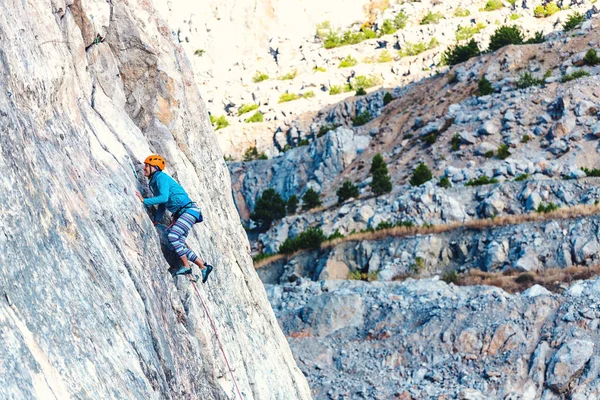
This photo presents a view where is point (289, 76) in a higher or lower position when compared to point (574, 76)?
higher

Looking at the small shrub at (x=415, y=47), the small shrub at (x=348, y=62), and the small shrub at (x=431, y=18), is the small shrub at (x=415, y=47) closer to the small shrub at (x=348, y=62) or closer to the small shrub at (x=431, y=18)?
the small shrub at (x=348, y=62)

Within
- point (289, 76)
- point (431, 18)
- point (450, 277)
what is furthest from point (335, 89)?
point (450, 277)

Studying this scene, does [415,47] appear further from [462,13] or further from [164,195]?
[164,195]

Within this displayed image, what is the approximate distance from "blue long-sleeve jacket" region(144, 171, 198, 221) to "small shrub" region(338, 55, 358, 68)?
200ft

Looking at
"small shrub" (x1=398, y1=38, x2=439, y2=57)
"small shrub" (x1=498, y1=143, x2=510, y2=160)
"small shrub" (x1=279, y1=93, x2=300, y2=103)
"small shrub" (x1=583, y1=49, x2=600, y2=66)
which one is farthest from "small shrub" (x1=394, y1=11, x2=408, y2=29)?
"small shrub" (x1=498, y1=143, x2=510, y2=160)

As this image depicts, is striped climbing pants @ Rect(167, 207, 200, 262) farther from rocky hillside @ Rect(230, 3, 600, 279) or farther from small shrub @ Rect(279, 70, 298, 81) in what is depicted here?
small shrub @ Rect(279, 70, 298, 81)

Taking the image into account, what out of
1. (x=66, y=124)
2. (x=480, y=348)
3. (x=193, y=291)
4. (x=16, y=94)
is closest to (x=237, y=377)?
(x=193, y=291)

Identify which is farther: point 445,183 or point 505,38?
point 505,38

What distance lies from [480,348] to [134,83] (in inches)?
541

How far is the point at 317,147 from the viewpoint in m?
53.2

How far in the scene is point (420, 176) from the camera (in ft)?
136

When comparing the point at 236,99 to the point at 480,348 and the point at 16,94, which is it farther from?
the point at 16,94

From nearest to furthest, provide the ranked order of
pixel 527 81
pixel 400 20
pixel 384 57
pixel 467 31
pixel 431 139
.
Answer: pixel 431 139 → pixel 527 81 → pixel 467 31 → pixel 384 57 → pixel 400 20

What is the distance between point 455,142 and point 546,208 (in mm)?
10882
